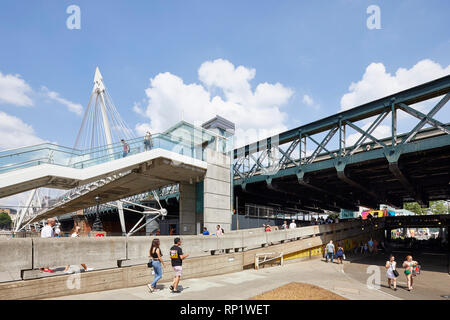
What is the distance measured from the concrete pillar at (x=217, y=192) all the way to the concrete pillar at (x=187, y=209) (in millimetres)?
1879

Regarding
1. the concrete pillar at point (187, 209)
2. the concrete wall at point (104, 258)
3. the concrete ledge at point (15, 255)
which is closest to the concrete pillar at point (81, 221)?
the concrete pillar at point (187, 209)

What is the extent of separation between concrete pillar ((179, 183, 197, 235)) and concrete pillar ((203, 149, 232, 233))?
6.16 ft

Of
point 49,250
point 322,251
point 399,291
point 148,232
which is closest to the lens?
point 49,250

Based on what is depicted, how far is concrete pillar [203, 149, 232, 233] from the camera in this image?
68.1 ft

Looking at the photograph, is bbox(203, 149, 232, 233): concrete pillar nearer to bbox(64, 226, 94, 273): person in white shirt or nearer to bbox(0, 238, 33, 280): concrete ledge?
bbox(64, 226, 94, 273): person in white shirt

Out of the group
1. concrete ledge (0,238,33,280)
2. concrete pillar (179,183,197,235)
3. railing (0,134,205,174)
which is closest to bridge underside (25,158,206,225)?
concrete pillar (179,183,197,235)

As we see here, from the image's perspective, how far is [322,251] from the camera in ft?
83.4

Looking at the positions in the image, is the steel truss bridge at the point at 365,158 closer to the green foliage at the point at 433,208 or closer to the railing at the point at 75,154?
the railing at the point at 75,154

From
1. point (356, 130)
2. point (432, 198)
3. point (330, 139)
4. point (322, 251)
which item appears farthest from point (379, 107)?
point (432, 198)

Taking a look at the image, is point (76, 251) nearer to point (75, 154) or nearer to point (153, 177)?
point (75, 154)

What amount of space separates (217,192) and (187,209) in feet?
8.80

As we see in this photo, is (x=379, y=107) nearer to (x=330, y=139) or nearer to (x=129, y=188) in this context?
(x=330, y=139)
